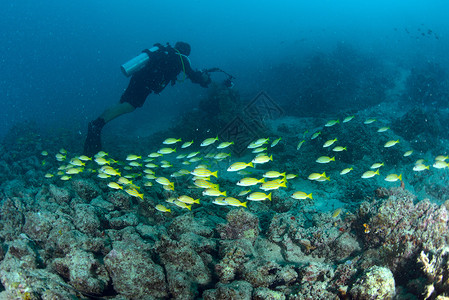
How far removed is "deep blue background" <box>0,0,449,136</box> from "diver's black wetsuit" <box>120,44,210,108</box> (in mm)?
14243

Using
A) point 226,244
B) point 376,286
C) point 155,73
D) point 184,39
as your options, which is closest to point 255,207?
point 226,244

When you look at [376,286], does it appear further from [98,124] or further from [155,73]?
[98,124]

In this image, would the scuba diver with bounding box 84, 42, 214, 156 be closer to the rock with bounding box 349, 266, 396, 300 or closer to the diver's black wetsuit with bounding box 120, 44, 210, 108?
the diver's black wetsuit with bounding box 120, 44, 210, 108

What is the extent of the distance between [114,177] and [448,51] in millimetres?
47343

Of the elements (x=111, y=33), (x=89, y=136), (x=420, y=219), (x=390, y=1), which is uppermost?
(x=111, y=33)

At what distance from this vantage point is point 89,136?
1016 centimetres

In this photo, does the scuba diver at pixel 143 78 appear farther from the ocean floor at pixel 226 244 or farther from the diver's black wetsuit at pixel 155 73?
the ocean floor at pixel 226 244

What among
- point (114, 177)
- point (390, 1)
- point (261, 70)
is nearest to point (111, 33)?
point (261, 70)

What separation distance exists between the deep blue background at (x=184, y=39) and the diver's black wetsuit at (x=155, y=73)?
46.7 ft

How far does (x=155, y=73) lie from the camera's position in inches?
401

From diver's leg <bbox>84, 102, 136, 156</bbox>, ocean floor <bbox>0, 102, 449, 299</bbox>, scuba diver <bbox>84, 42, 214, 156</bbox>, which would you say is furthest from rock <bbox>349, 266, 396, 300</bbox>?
diver's leg <bbox>84, 102, 136, 156</bbox>

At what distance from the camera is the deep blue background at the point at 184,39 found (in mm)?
37000

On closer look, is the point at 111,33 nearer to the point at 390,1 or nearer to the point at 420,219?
the point at 390,1

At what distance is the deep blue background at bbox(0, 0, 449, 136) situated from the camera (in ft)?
121
